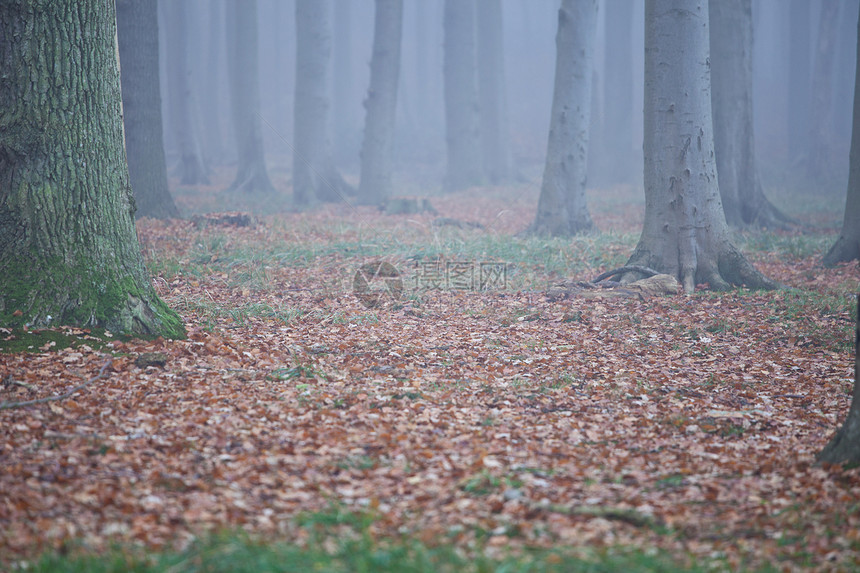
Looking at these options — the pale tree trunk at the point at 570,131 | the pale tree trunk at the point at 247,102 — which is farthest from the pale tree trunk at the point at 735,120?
the pale tree trunk at the point at 247,102

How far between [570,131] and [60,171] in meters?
10.3

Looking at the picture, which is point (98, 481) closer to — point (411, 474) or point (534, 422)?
point (411, 474)

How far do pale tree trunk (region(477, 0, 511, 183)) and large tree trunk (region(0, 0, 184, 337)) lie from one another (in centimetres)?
1946

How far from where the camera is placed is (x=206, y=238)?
1044 cm

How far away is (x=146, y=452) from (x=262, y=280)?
490 centimetres

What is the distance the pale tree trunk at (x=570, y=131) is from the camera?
42.8 feet

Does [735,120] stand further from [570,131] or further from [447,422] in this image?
[447,422]

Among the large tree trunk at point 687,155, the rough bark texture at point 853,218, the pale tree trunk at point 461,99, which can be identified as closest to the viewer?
the large tree trunk at point 687,155

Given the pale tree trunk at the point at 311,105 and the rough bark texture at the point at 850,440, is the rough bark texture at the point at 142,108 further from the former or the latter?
the rough bark texture at the point at 850,440

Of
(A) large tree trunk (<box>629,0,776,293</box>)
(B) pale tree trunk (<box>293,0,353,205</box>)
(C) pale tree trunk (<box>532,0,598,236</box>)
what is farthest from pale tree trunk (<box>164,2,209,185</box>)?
(A) large tree trunk (<box>629,0,776,293</box>)

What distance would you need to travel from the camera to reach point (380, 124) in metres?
18.8

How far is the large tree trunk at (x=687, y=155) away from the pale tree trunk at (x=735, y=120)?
476 centimetres

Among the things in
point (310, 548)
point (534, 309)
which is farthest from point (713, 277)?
point (310, 548)

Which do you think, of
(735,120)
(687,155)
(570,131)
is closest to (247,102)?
(570,131)
